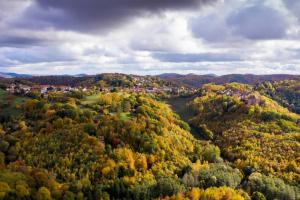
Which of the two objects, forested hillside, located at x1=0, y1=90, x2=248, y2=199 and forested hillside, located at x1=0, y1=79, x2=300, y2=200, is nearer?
forested hillside, located at x1=0, y1=90, x2=248, y2=199

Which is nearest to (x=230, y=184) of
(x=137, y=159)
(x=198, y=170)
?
(x=198, y=170)

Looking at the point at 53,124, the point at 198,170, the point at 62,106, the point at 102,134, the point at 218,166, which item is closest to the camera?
the point at 198,170

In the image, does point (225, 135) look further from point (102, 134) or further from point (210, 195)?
point (210, 195)

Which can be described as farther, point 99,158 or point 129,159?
point 129,159

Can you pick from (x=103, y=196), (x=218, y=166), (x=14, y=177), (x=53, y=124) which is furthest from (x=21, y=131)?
(x=218, y=166)

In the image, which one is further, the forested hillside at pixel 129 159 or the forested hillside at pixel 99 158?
the forested hillside at pixel 129 159

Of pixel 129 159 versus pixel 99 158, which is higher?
pixel 99 158

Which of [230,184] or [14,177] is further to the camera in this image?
[230,184]

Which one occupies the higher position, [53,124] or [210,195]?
[53,124]

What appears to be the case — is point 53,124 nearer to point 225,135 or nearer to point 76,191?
point 76,191

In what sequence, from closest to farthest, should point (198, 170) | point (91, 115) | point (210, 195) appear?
1. point (210, 195)
2. point (198, 170)
3. point (91, 115)
